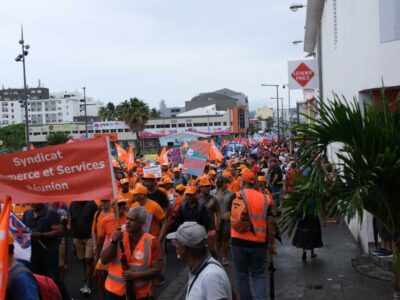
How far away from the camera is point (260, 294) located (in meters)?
6.72

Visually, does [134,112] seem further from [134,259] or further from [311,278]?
[134,259]

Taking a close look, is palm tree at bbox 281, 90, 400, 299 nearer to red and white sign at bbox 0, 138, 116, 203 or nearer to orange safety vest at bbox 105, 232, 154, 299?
orange safety vest at bbox 105, 232, 154, 299

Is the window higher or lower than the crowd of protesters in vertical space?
higher

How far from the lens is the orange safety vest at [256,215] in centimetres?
679

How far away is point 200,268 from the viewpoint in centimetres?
390

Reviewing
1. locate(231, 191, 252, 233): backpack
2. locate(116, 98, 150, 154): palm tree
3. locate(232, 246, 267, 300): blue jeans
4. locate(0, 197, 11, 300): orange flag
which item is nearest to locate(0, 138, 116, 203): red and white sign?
locate(0, 197, 11, 300): orange flag

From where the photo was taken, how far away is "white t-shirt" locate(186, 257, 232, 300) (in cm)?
374

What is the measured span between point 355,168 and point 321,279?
4534 mm

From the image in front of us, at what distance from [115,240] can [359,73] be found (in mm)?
6378

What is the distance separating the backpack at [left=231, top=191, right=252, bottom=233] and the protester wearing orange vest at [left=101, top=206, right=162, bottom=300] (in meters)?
1.63

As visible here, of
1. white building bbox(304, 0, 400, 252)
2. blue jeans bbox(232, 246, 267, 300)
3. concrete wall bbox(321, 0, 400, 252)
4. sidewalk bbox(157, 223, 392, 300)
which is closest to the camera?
blue jeans bbox(232, 246, 267, 300)

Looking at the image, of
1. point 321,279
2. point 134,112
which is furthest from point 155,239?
point 134,112

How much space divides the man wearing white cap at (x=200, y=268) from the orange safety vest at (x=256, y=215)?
109 inches

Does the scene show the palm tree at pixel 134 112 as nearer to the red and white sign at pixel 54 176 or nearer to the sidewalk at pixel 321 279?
the sidewalk at pixel 321 279
